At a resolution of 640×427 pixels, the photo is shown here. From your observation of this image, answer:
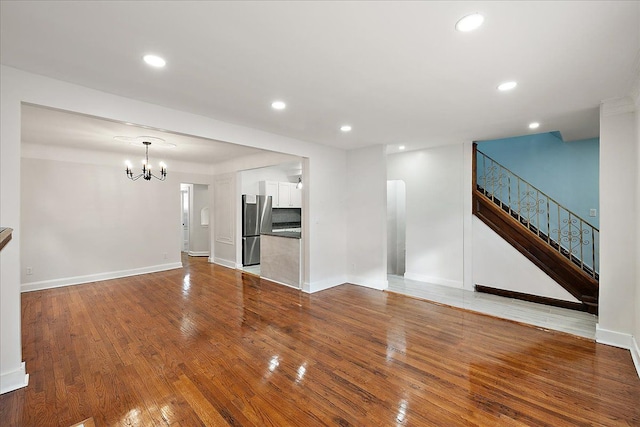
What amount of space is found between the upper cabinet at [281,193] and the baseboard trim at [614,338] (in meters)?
6.47

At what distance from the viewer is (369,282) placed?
5.14m

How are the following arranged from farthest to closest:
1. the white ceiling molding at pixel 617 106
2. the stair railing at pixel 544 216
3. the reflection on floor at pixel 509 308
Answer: the stair railing at pixel 544 216 < the reflection on floor at pixel 509 308 < the white ceiling molding at pixel 617 106

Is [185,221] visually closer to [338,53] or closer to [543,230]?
[338,53]

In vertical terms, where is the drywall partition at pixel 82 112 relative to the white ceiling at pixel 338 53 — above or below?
below

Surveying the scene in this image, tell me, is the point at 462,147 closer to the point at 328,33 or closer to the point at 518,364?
the point at 518,364

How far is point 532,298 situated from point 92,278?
7855 mm

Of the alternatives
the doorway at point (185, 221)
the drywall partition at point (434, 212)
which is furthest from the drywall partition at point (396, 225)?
the doorway at point (185, 221)

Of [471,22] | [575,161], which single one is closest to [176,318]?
[471,22]

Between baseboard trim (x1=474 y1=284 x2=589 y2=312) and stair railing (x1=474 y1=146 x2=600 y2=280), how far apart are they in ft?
1.68

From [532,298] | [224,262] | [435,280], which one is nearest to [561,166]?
[532,298]

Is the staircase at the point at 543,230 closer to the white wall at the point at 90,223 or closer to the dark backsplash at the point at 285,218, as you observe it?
the dark backsplash at the point at 285,218

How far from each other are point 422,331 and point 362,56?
9.68ft

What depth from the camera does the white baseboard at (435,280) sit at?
500cm

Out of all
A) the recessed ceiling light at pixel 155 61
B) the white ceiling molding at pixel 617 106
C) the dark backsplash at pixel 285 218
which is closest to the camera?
the recessed ceiling light at pixel 155 61
